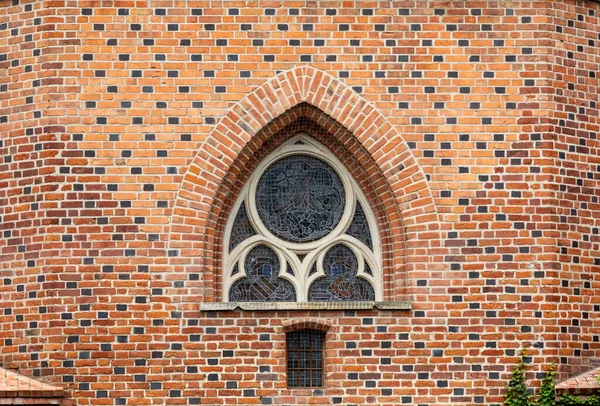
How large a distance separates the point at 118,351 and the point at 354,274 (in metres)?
2.80

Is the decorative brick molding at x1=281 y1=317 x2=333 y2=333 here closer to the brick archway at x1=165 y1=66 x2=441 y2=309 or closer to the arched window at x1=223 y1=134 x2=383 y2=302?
the arched window at x1=223 y1=134 x2=383 y2=302

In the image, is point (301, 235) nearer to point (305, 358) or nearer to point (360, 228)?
point (360, 228)

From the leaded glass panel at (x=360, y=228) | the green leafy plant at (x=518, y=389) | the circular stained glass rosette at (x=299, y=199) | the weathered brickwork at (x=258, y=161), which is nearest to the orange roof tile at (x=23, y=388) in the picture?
the weathered brickwork at (x=258, y=161)

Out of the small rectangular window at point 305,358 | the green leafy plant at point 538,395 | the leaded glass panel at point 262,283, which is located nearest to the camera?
the green leafy plant at point 538,395

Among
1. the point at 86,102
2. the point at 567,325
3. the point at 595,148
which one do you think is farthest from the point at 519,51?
the point at 86,102

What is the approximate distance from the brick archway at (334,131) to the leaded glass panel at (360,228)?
1.06ft

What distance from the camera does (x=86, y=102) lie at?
16.5 m

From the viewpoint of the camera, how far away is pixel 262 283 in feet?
55.0

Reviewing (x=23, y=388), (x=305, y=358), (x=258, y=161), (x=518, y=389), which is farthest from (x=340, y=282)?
(x=23, y=388)

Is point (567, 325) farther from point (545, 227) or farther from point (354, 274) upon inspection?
point (354, 274)

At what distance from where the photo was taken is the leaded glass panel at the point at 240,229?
16.8m

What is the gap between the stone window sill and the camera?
16.1m

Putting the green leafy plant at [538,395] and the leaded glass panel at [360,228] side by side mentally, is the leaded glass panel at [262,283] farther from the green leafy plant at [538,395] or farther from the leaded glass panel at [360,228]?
the green leafy plant at [538,395]

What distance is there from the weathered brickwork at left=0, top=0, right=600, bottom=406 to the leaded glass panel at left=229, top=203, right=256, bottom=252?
0.24 meters
